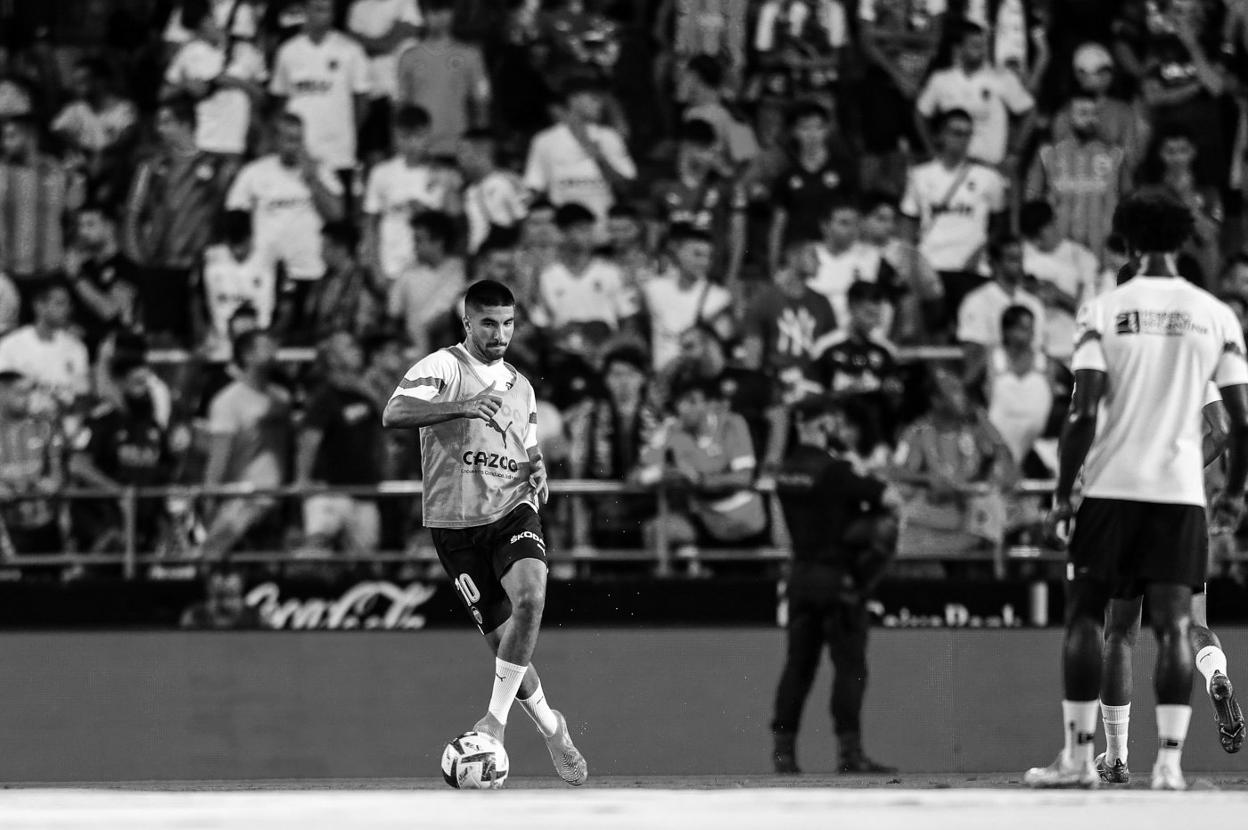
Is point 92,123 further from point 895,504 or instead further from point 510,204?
point 895,504

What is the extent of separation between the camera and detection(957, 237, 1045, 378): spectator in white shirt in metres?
15.0

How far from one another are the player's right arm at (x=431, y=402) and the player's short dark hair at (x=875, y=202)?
21.5 ft

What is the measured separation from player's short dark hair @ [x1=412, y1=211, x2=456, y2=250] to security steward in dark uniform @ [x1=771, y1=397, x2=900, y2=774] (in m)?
3.67

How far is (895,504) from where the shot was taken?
1268cm

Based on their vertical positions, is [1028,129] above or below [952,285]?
above

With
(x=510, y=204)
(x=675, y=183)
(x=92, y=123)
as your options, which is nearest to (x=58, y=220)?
(x=92, y=123)

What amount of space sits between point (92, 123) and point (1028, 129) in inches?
287

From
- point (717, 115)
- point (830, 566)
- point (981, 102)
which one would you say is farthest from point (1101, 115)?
point (830, 566)

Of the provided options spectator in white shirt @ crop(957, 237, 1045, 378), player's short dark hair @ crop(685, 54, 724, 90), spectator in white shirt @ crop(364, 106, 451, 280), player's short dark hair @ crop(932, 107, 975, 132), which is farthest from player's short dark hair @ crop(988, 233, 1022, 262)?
spectator in white shirt @ crop(364, 106, 451, 280)

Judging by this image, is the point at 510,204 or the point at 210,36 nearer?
the point at 510,204

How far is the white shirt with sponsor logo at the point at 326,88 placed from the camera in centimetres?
1662

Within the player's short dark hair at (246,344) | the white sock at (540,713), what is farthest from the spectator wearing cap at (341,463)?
the white sock at (540,713)

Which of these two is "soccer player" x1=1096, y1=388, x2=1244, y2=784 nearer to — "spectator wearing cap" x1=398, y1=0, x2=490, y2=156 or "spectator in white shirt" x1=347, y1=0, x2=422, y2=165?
"spectator wearing cap" x1=398, y1=0, x2=490, y2=156

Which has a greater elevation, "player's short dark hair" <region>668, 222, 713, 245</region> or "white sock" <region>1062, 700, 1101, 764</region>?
"player's short dark hair" <region>668, 222, 713, 245</region>
